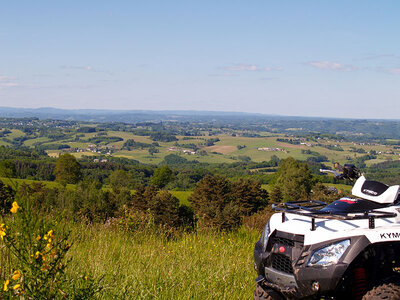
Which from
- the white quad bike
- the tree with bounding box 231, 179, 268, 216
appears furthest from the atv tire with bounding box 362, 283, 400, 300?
the tree with bounding box 231, 179, 268, 216

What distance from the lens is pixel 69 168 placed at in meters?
81.9

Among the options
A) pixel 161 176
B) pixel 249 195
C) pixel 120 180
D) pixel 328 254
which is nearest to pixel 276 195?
pixel 249 195

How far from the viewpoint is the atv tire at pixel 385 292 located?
134 inches

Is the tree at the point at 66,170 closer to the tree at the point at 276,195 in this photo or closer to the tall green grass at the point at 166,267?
the tree at the point at 276,195

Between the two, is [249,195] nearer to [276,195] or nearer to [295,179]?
[276,195]

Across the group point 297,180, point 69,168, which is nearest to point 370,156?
point 297,180

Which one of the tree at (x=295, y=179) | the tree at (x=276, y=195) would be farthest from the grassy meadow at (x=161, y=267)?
the tree at (x=295, y=179)

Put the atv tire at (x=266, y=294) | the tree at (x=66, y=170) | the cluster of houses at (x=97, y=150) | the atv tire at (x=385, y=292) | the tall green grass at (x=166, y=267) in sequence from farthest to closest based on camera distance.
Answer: the cluster of houses at (x=97, y=150) → the tree at (x=66, y=170) → the tall green grass at (x=166, y=267) → the atv tire at (x=266, y=294) → the atv tire at (x=385, y=292)

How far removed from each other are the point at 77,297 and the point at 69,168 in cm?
8296

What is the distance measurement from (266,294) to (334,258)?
1040 millimetres

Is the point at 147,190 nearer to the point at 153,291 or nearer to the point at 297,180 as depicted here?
the point at 297,180

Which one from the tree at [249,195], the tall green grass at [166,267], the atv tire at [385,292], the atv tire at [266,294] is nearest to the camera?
the atv tire at [385,292]

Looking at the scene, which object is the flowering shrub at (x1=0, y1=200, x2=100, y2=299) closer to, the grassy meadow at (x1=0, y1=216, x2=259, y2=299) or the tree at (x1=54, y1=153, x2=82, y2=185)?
the grassy meadow at (x1=0, y1=216, x2=259, y2=299)

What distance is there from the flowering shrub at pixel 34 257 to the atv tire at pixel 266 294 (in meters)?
1.87
